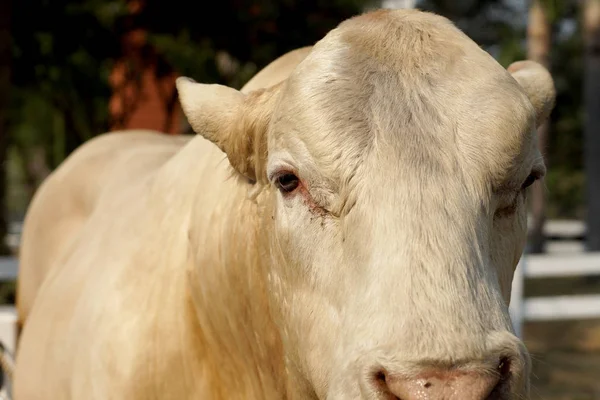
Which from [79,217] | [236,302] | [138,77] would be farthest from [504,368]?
[138,77]

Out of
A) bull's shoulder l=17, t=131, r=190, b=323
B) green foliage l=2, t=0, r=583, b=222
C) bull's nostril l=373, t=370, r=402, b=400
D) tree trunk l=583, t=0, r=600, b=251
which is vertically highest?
bull's nostril l=373, t=370, r=402, b=400

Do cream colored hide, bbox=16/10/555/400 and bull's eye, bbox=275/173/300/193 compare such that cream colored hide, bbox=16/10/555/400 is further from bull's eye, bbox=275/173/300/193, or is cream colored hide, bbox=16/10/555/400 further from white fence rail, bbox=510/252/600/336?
white fence rail, bbox=510/252/600/336

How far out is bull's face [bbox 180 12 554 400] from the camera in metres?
2.20

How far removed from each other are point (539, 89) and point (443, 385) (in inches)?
50.0

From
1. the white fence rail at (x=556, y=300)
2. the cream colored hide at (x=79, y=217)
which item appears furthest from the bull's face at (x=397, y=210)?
the white fence rail at (x=556, y=300)

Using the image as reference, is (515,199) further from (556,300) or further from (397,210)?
(556,300)

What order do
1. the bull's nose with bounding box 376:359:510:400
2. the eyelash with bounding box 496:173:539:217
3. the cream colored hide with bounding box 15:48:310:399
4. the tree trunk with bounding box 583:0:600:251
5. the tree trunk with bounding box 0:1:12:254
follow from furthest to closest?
the tree trunk with bounding box 583:0:600:251, the tree trunk with bounding box 0:1:12:254, the cream colored hide with bounding box 15:48:310:399, the eyelash with bounding box 496:173:539:217, the bull's nose with bounding box 376:359:510:400

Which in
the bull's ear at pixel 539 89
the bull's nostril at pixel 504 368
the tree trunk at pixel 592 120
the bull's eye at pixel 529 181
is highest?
the bull's ear at pixel 539 89

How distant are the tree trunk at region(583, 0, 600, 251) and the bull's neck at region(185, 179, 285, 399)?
14.0m

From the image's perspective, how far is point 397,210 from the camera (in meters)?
2.36

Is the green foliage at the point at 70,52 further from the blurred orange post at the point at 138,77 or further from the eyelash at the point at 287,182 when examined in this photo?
the eyelash at the point at 287,182

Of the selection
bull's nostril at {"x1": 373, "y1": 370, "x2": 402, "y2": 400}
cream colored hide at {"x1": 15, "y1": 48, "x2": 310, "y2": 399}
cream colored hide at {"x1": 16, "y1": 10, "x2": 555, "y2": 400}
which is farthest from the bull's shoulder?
bull's nostril at {"x1": 373, "y1": 370, "x2": 402, "y2": 400}

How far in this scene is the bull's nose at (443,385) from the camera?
210cm

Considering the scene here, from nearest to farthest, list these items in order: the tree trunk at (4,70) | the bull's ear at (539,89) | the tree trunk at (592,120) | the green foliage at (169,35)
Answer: the bull's ear at (539,89) < the tree trunk at (4,70) < the green foliage at (169,35) < the tree trunk at (592,120)
